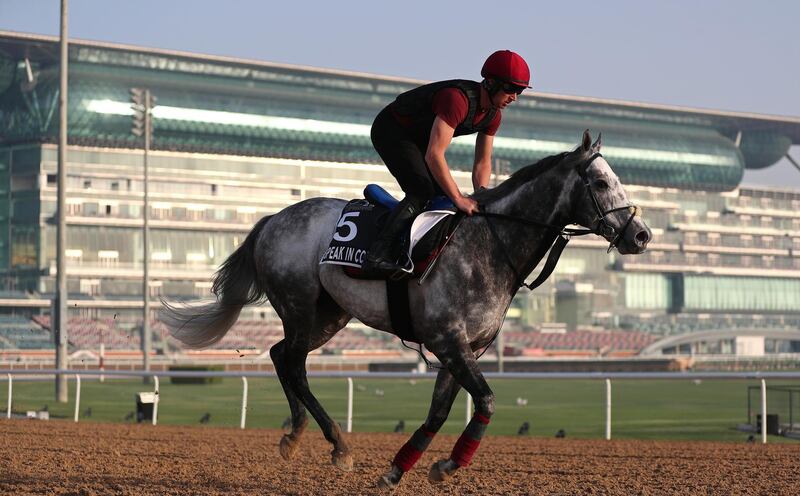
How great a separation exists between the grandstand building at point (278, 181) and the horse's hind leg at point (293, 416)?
171 feet

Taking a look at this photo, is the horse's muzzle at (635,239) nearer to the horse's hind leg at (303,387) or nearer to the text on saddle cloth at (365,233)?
the text on saddle cloth at (365,233)

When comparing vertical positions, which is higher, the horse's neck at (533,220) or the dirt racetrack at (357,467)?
the horse's neck at (533,220)

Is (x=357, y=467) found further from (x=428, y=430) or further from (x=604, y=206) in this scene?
(x=604, y=206)

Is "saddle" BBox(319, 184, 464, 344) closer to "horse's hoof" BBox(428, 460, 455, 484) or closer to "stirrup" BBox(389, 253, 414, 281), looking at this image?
"stirrup" BBox(389, 253, 414, 281)

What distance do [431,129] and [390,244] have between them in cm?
75

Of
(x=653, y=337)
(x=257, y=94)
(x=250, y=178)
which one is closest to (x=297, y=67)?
(x=257, y=94)

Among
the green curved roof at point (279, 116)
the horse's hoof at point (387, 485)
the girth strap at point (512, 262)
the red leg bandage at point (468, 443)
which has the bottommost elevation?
the horse's hoof at point (387, 485)

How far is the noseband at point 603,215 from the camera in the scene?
671 cm

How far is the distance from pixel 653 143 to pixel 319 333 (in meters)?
109

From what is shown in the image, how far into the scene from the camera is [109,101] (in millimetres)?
85062

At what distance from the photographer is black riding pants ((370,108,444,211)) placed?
7.27 metres

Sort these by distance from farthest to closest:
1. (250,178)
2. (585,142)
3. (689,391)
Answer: (250,178)
(689,391)
(585,142)

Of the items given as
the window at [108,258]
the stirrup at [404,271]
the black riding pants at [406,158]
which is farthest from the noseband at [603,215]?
the window at [108,258]

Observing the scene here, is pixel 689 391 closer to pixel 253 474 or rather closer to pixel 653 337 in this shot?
pixel 253 474
